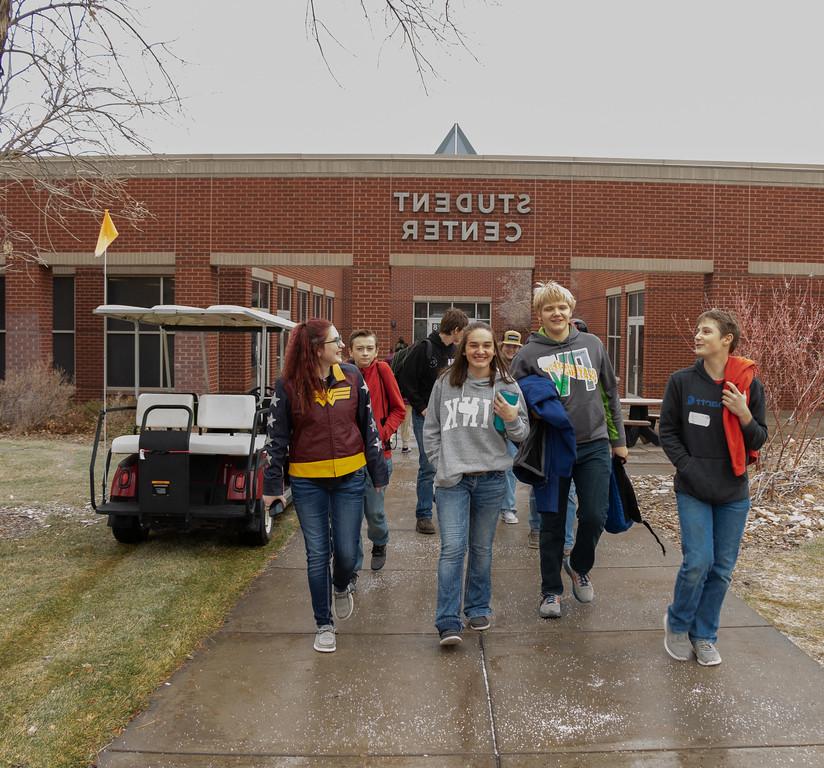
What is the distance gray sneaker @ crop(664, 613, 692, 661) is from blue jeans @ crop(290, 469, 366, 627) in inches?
71.3

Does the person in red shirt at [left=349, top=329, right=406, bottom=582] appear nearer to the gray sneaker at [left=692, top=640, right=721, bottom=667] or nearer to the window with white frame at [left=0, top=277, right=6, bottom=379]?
the gray sneaker at [left=692, top=640, right=721, bottom=667]

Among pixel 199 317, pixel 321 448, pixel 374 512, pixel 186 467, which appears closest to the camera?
pixel 321 448

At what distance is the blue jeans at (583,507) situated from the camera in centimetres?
500

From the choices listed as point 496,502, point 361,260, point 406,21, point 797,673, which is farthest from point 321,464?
point 361,260

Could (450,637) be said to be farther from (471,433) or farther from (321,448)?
(321,448)

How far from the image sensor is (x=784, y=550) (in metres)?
7.05

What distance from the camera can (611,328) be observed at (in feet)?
78.5

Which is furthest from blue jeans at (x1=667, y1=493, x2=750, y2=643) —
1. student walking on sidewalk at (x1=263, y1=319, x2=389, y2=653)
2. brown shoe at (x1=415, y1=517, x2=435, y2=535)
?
brown shoe at (x1=415, y1=517, x2=435, y2=535)

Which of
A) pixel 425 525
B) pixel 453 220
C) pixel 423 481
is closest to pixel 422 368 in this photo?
pixel 423 481

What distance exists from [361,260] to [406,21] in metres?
8.84

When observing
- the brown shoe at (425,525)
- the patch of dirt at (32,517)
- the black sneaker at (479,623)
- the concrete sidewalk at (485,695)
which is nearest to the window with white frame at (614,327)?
the brown shoe at (425,525)

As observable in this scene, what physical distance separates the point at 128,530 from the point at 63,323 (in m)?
13.4

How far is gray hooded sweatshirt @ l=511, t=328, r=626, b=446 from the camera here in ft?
16.4

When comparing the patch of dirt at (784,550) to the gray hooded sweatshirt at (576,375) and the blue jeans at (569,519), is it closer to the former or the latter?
the blue jeans at (569,519)
